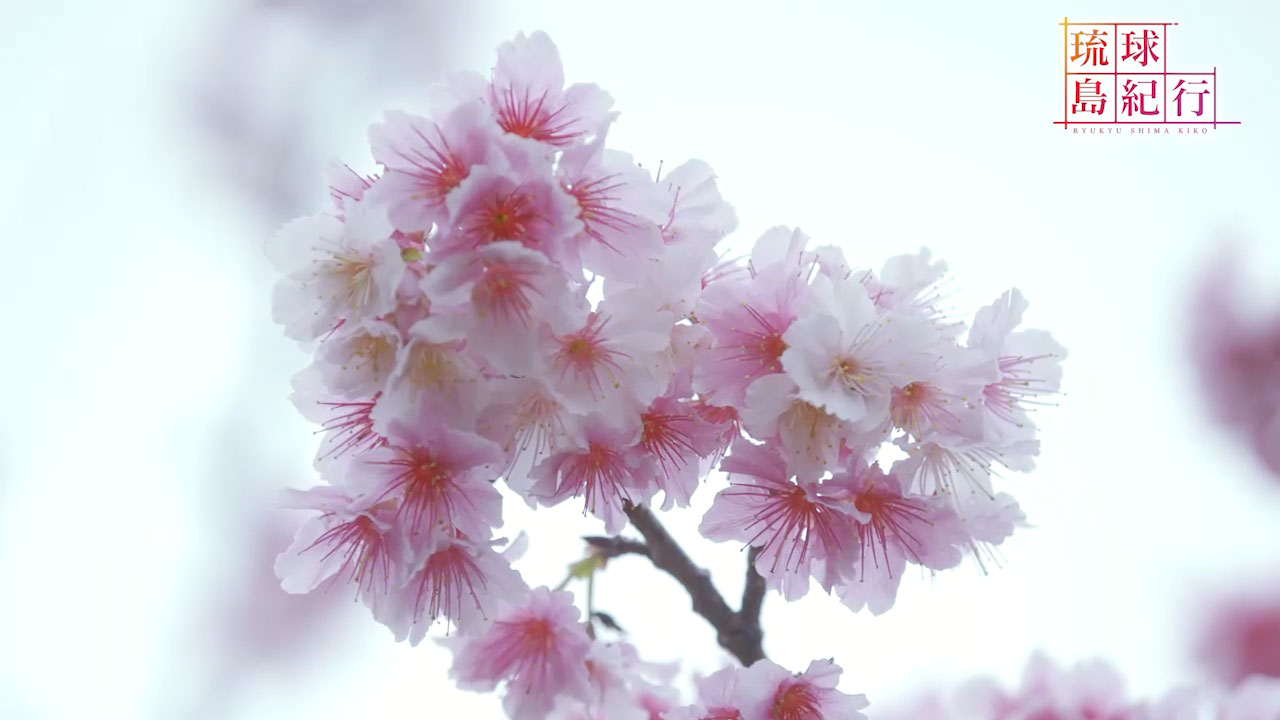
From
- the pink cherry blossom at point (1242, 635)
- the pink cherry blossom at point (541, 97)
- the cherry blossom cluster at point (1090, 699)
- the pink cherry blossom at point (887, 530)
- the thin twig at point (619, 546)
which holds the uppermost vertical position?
the pink cherry blossom at point (541, 97)

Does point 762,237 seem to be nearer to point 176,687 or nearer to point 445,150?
point 445,150

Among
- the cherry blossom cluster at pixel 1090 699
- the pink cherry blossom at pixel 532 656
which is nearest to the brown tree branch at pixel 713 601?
the pink cherry blossom at pixel 532 656

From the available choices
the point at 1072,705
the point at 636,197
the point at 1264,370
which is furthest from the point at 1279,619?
the point at 636,197

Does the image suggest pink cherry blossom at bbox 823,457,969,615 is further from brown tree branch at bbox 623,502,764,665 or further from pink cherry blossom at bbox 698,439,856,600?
brown tree branch at bbox 623,502,764,665

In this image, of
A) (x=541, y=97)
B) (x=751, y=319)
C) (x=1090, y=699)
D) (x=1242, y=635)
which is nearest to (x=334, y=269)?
(x=541, y=97)

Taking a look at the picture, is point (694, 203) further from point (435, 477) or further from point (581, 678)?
point (581, 678)

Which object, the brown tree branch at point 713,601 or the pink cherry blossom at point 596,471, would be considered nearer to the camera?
the pink cherry blossom at point 596,471

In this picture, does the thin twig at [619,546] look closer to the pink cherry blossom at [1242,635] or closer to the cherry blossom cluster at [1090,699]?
the cherry blossom cluster at [1090,699]
